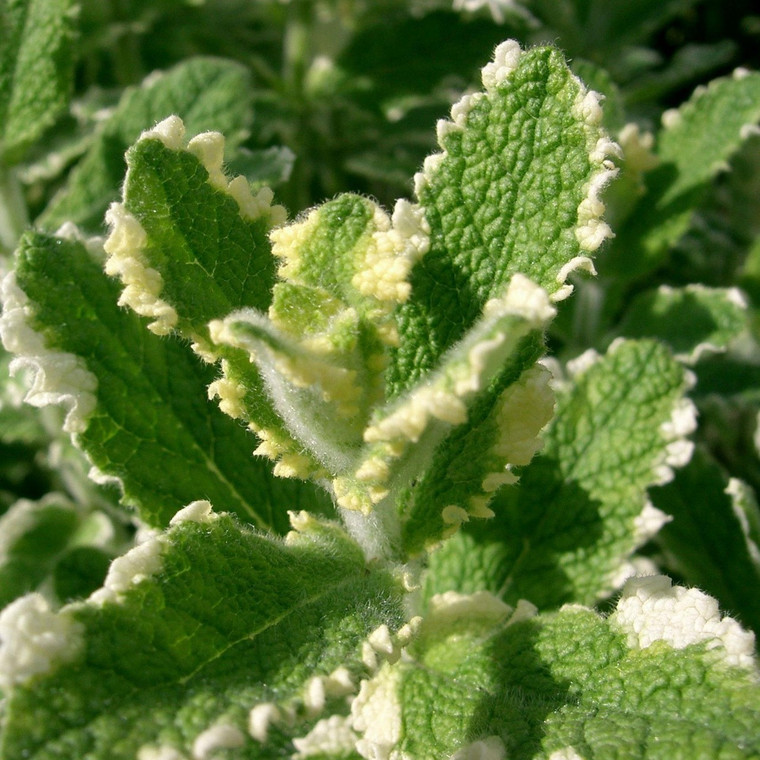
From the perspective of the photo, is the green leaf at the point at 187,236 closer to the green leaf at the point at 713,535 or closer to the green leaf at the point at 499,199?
the green leaf at the point at 499,199

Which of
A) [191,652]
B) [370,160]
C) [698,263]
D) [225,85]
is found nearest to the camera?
[191,652]

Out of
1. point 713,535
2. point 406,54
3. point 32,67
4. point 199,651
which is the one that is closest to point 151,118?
point 32,67

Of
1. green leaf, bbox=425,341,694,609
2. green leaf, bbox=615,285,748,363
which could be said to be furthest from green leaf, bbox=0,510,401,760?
green leaf, bbox=615,285,748,363

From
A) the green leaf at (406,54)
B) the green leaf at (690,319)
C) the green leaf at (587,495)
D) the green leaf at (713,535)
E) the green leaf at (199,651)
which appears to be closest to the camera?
the green leaf at (199,651)

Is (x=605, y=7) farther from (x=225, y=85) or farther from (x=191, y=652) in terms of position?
(x=191, y=652)

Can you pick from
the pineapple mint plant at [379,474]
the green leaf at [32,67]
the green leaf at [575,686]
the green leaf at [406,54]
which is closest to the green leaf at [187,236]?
the pineapple mint plant at [379,474]

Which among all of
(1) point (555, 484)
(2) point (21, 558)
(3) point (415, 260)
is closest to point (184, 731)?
(3) point (415, 260)

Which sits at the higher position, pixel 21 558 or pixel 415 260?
pixel 415 260
